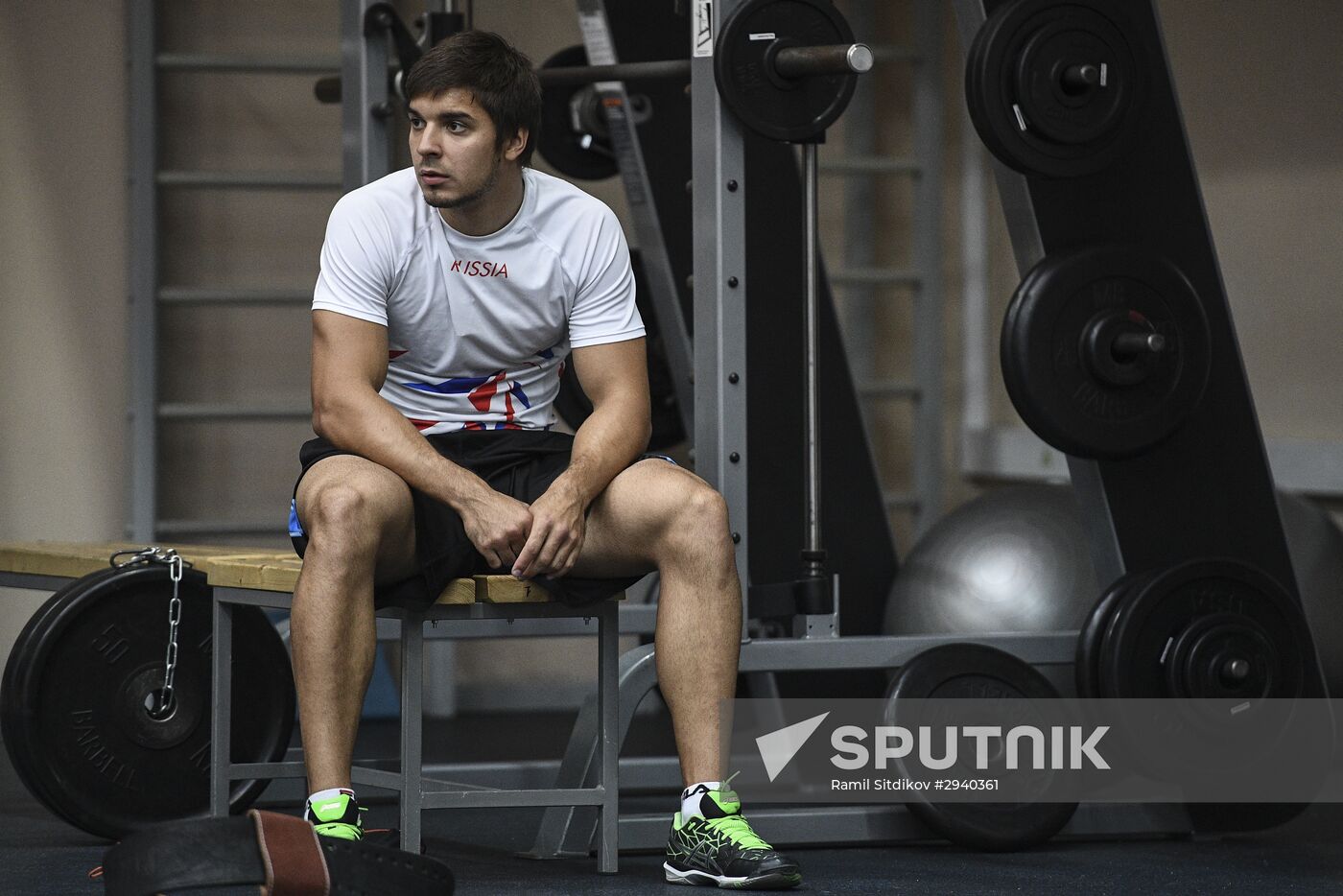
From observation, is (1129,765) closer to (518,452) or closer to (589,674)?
(518,452)

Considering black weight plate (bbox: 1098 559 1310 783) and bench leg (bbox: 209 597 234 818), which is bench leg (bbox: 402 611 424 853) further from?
black weight plate (bbox: 1098 559 1310 783)

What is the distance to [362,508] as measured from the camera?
210cm

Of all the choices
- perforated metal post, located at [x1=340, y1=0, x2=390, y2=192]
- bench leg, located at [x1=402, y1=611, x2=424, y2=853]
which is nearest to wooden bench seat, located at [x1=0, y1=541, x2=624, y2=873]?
bench leg, located at [x1=402, y1=611, x2=424, y2=853]

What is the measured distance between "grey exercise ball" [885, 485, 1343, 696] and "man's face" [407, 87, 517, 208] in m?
1.18

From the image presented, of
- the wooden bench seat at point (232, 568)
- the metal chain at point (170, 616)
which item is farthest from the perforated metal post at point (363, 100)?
the metal chain at point (170, 616)

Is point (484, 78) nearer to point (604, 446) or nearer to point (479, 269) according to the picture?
point (479, 269)

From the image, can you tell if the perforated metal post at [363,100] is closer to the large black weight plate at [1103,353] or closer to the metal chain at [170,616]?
the metal chain at [170,616]

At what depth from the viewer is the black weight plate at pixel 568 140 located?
3467 millimetres

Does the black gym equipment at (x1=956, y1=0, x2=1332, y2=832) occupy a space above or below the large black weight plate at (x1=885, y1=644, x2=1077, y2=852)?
above

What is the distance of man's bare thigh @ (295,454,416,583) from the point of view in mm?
2092

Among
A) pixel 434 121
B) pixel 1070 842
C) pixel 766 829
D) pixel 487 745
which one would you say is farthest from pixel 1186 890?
pixel 487 745

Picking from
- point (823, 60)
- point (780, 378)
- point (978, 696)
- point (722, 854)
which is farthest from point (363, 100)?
point (722, 854)

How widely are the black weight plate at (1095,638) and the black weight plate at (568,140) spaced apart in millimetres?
1403

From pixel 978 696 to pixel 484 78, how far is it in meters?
1.12
